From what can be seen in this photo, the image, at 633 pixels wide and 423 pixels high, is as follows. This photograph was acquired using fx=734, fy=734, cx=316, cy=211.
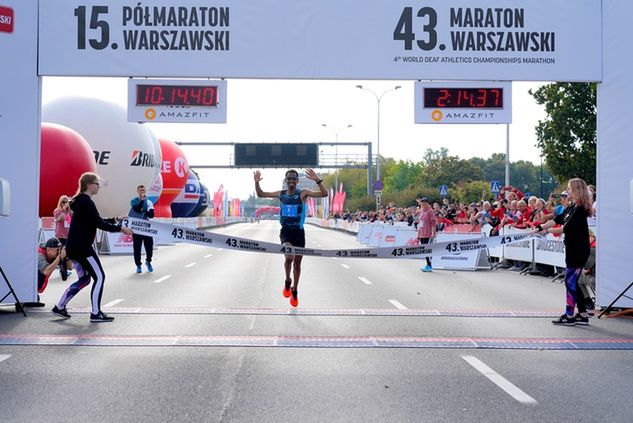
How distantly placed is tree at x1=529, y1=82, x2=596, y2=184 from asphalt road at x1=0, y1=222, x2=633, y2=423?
33.6m

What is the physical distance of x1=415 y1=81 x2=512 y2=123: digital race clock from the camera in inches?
490

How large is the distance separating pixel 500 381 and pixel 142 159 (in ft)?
84.1

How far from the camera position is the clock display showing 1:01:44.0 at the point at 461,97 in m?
12.5

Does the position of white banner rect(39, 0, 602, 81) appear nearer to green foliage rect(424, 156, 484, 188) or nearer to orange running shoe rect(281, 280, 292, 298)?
orange running shoe rect(281, 280, 292, 298)

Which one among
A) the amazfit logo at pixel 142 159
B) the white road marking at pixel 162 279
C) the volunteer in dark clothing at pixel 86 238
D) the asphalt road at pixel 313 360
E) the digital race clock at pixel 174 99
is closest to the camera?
the asphalt road at pixel 313 360

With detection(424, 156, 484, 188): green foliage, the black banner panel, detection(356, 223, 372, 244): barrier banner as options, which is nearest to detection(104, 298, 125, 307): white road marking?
detection(356, 223, 372, 244): barrier banner

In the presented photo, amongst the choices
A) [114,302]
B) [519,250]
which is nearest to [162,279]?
[114,302]

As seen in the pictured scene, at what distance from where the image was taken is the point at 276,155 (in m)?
70.2

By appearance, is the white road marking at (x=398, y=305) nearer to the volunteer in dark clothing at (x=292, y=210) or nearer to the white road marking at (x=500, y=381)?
the volunteer in dark clothing at (x=292, y=210)

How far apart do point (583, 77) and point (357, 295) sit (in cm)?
547

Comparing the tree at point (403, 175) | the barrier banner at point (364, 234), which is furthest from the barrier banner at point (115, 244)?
the tree at point (403, 175)

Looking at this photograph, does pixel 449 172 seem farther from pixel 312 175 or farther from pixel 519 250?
pixel 312 175

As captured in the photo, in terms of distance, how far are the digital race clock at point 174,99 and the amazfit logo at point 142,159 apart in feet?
58.8

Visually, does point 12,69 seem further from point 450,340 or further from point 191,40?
point 450,340
